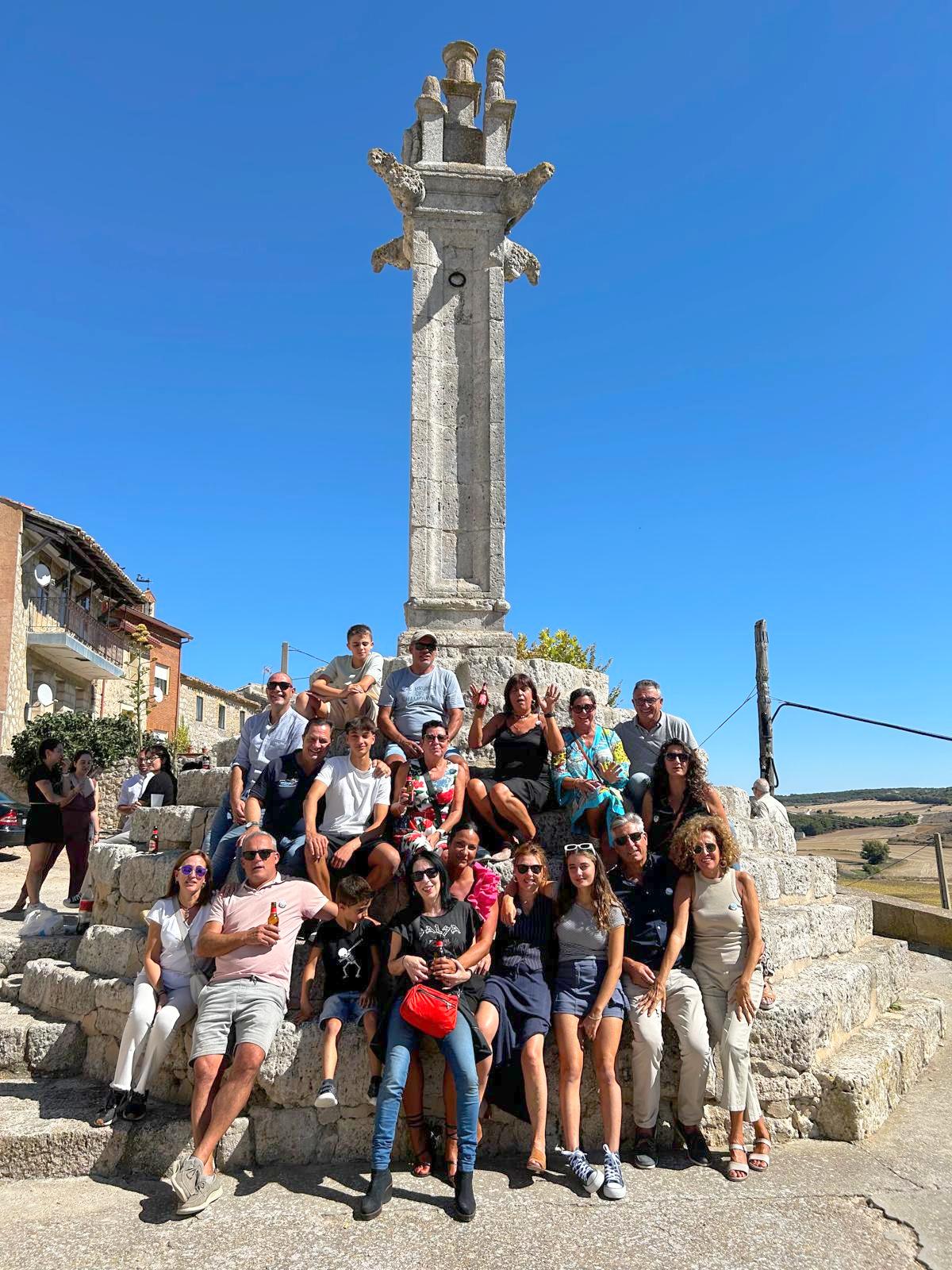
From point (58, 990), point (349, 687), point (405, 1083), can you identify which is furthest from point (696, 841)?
point (58, 990)

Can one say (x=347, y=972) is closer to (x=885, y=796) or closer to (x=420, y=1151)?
(x=420, y=1151)

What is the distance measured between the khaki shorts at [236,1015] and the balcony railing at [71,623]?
72.1 ft

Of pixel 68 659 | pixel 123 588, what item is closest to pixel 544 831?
pixel 68 659

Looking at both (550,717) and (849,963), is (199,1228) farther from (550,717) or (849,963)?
(849,963)

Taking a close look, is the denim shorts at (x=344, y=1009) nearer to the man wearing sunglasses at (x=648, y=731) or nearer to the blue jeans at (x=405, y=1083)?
the blue jeans at (x=405, y=1083)

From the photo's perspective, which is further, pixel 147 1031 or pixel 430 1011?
pixel 147 1031

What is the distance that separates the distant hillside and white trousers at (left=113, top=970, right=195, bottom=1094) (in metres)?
39.8

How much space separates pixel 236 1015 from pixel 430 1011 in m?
0.97

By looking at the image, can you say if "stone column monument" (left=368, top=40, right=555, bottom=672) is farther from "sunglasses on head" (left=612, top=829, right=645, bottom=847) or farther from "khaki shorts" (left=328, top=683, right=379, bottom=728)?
"sunglasses on head" (left=612, top=829, right=645, bottom=847)

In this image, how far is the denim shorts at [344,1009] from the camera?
426cm

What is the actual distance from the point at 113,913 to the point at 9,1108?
1491mm

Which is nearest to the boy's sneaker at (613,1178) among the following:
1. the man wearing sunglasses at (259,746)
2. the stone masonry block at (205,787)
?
the man wearing sunglasses at (259,746)

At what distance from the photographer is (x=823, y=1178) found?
4.02 m

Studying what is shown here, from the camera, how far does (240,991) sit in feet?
13.6
